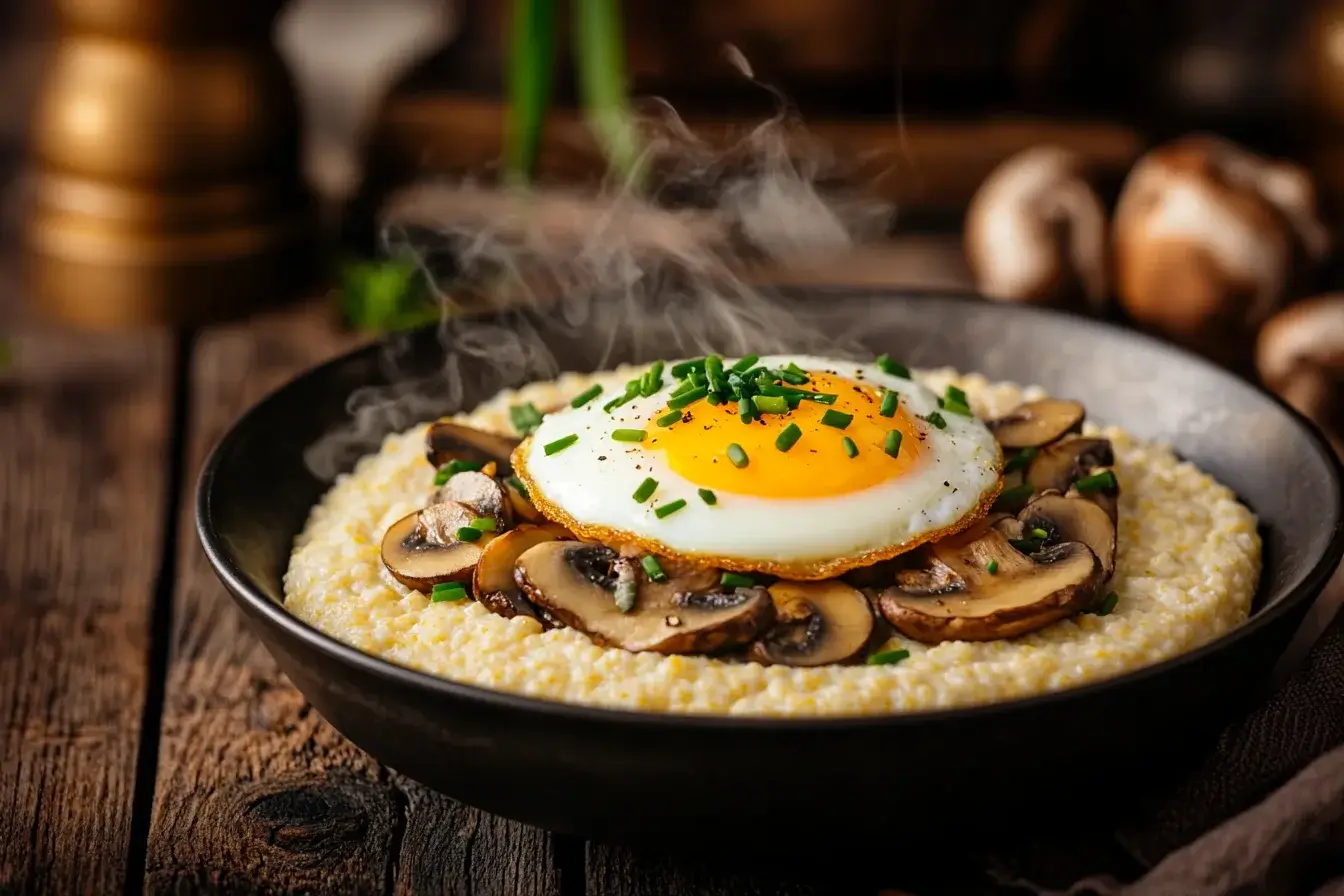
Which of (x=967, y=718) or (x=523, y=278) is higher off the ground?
(x=967, y=718)

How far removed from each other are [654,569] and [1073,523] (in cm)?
102

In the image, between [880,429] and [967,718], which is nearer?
[967,718]

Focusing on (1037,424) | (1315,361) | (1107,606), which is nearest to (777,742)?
(1107,606)

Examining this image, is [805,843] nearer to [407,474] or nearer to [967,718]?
[967,718]

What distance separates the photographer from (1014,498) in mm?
3719

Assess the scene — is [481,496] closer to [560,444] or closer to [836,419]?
[560,444]

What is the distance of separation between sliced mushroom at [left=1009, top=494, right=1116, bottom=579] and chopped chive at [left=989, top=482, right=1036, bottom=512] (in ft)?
0.39

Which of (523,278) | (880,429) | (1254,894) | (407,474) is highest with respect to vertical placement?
(880,429)

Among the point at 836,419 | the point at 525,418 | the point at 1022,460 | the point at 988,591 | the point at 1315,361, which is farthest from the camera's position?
the point at 1315,361

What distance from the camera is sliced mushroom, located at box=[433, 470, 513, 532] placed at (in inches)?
140

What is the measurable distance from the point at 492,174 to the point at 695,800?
4829 mm

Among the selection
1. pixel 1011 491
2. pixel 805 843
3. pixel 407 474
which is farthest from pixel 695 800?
pixel 407 474

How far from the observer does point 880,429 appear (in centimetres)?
350

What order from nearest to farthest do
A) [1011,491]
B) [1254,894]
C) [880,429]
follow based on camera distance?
[1254,894] → [880,429] → [1011,491]
